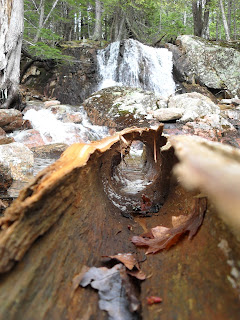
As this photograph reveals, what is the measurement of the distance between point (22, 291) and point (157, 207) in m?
1.63

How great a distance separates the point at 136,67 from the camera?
13.2m

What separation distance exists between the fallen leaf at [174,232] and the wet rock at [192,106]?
6.89m

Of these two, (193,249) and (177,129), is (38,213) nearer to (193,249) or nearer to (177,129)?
(193,249)

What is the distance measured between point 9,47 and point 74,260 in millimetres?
7197

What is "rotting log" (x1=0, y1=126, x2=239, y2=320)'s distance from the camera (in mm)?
830

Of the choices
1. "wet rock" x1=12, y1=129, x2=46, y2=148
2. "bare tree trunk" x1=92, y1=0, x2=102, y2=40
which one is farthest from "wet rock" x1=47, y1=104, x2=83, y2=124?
"bare tree trunk" x1=92, y1=0, x2=102, y2=40

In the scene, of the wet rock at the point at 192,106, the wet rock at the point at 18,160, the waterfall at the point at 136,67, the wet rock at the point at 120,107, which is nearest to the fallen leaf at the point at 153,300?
the wet rock at the point at 18,160

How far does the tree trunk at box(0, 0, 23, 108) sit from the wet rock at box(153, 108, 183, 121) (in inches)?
192

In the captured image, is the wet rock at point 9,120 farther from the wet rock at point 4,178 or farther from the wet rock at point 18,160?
the wet rock at point 4,178

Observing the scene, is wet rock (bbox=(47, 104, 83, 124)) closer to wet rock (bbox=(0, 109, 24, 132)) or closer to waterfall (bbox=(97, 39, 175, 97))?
wet rock (bbox=(0, 109, 24, 132))

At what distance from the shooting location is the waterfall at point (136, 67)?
42.8 ft

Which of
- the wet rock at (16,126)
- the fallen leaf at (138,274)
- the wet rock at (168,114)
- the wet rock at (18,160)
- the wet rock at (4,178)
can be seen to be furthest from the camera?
the wet rock at (168,114)

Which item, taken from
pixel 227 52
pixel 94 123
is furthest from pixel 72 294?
pixel 227 52

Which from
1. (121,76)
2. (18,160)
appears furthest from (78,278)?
(121,76)
